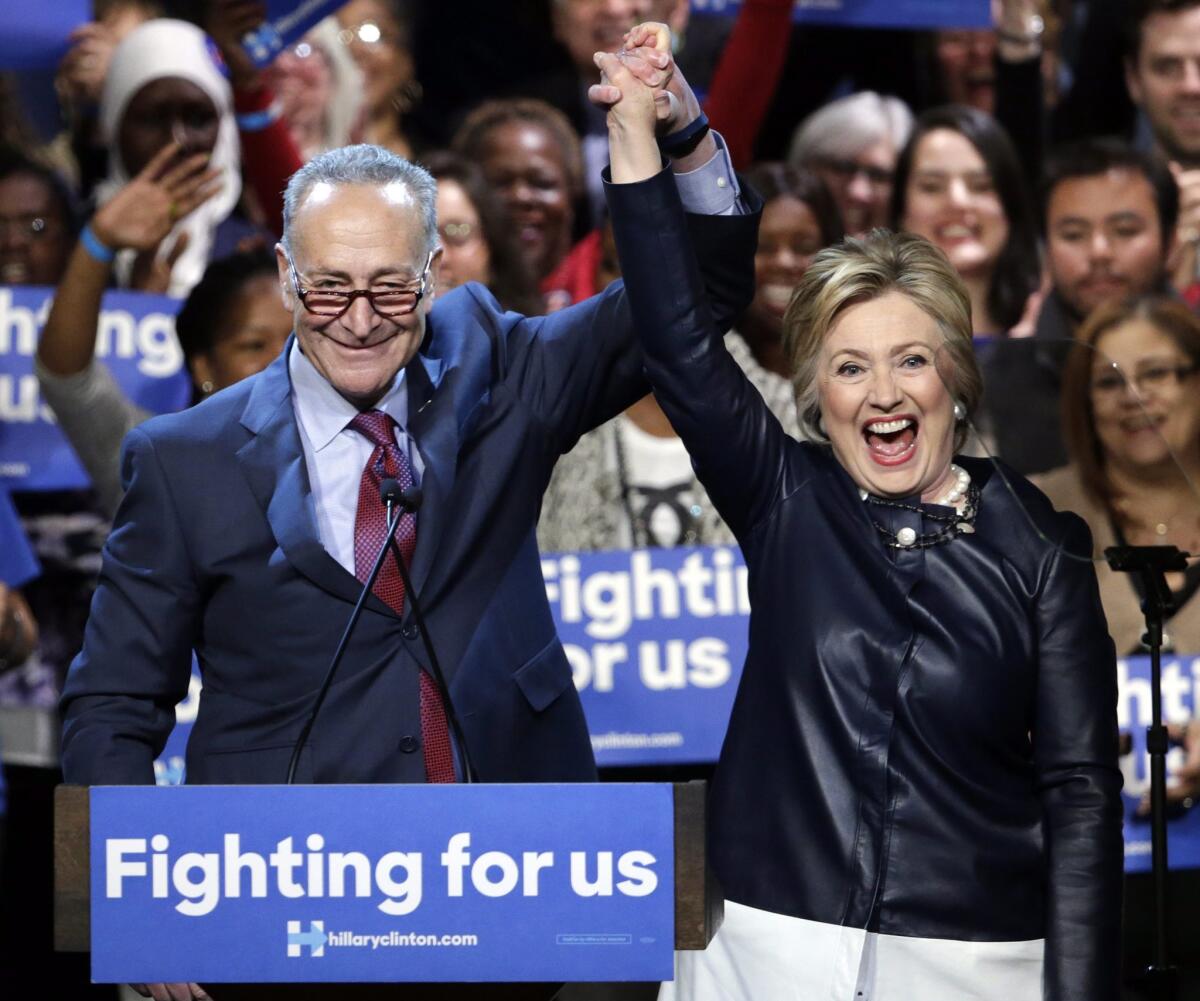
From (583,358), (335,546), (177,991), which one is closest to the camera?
(177,991)

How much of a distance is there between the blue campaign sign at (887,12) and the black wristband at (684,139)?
228 centimetres

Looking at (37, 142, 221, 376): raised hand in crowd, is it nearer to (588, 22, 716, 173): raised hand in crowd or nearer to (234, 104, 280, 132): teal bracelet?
(234, 104, 280, 132): teal bracelet

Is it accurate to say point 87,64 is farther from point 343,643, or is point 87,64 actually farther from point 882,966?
point 882,966

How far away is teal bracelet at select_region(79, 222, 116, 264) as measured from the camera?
395cm

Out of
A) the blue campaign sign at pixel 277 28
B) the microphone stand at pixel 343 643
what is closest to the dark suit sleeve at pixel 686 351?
the microphone stand at pixel 343 643

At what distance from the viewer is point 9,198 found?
415cm

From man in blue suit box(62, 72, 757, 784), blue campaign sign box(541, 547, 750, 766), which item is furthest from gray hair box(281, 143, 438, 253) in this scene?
blue campaign sign box(541, 547, 750, 766)

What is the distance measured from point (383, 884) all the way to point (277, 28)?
291 centimetres

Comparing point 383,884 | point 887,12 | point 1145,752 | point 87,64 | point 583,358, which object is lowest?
point 1145,752

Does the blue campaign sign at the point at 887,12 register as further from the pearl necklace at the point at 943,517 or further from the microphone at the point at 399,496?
the microphone at the point at 399,496

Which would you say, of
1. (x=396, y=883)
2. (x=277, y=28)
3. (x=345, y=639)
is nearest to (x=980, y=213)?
(x=277, y=28)

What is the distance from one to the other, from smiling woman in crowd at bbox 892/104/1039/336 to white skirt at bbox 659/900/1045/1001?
2.48 m

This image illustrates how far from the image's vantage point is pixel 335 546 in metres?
2.06

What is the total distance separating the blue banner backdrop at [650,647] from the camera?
12.0 ft
